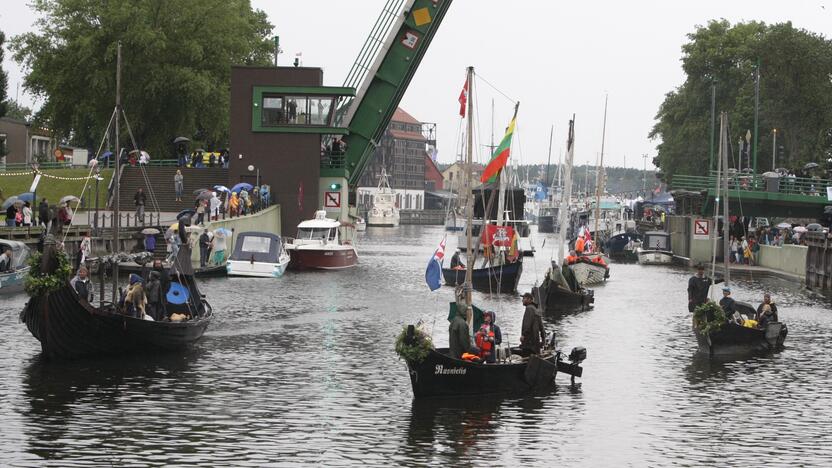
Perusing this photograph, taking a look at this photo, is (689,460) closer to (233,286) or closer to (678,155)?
(233,286)

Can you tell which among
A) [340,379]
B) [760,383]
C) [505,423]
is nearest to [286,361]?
[340,379]

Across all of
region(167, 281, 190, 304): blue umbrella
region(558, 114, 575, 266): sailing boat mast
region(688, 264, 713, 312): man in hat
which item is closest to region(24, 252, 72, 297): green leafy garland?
region(167, 281, 190, 304): blue umbrella

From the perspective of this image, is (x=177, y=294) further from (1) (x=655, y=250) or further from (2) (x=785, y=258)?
(1) (x=655, y=250)

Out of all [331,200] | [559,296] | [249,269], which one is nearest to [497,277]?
[559,296]

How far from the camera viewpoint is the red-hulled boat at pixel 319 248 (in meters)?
62.7

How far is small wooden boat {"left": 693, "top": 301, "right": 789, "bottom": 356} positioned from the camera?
1318 inches

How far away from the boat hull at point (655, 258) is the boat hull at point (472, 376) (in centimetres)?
5862

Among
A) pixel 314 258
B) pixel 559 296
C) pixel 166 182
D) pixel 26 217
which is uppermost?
pixel 166 182

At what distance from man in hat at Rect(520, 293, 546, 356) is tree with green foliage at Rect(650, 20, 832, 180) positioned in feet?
185

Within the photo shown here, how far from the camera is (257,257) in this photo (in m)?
56.3

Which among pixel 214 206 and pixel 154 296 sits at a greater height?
pixel 214 206

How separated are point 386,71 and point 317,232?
9.46 m

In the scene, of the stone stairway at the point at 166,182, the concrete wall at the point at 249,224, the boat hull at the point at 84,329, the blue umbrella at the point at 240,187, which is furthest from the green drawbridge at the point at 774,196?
the boat hull at the point at 84,329

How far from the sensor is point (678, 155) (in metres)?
116
